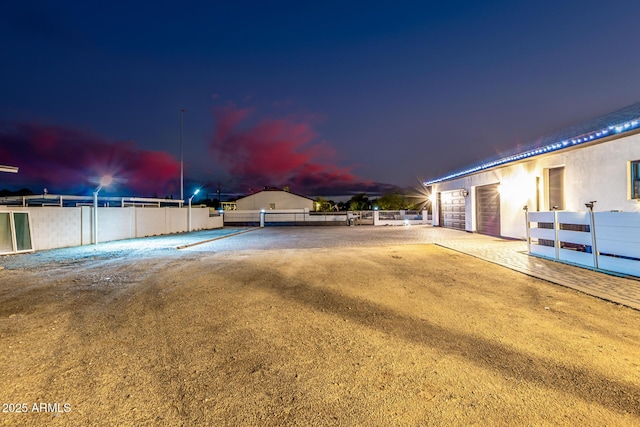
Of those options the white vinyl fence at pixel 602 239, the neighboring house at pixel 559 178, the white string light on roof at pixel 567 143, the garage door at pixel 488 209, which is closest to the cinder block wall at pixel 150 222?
the neighboring house at pixel 559 178

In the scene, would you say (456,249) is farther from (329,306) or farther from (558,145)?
(329,306)

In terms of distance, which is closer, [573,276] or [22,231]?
[573,276]

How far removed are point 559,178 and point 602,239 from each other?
16.8ft

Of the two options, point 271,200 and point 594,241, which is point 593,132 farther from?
point 271,200

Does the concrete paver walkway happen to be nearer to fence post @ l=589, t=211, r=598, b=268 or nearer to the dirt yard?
fence post @ l=589, t=211, r=598, b=268

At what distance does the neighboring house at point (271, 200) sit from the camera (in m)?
55.1

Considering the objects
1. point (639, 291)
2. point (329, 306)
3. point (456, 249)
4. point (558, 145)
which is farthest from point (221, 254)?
point (558, 145)

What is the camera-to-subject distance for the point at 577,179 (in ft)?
34.4

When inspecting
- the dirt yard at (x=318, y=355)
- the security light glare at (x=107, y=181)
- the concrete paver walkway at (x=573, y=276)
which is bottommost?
the dirt yard at (x=318, y=355)

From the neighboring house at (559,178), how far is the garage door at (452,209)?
135 millimetres

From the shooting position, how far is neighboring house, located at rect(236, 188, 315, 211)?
5512 cm

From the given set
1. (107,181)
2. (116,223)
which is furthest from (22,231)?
(116,223)

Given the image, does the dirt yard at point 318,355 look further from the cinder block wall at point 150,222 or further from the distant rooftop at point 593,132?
the cinder block wall at point 150,222

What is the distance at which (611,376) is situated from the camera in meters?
2.93
